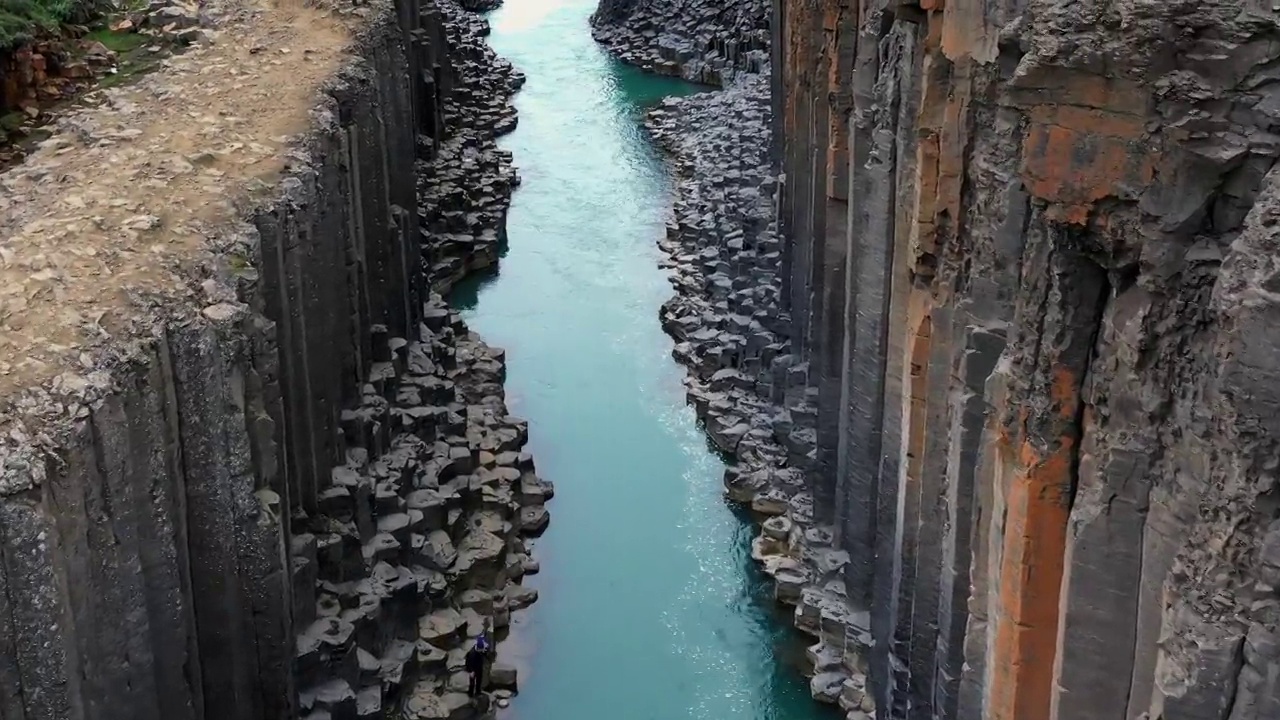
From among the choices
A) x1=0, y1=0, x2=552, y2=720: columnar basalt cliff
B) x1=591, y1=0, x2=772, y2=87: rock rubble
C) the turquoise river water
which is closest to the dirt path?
x1=0, y1=0, x2=552, y2=720: columnar basalt cliff

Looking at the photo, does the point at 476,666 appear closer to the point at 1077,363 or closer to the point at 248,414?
the point at 248,414

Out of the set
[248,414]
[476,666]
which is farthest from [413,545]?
[248,414]

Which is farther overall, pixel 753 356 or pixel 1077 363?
pixel 753 356

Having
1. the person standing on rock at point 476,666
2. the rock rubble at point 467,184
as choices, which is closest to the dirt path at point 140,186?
the person standing on rock at point 476,666

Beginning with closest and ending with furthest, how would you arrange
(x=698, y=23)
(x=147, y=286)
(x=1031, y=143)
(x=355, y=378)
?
(x=1031, y=143), (x=147, y=286), (x=355, y=378), (x=698, y=23)

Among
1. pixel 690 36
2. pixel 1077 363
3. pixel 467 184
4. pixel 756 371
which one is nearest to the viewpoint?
pixel 1077 363

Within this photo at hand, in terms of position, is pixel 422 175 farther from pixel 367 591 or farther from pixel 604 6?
pixel 604 6

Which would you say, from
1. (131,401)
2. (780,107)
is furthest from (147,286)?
(780,107)

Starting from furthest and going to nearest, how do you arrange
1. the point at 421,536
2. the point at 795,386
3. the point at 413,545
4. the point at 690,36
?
1. the point at 690,36
2. the point at 795,386
3. the point at 421,536
4. the point at 413,545
